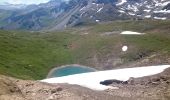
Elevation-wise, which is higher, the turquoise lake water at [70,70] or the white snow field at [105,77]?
the white snow field at [105,77]

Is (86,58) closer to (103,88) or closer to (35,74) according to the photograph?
(35,74)

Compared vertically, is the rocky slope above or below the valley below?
above

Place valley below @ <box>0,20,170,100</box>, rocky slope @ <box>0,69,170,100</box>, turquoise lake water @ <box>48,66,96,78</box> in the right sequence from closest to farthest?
rocky slope @ <box>0,69,170,100</box>, valley below @ <box>0,20,170,100</box>, turquoise lake water @ <box>48,66,96,78</box>

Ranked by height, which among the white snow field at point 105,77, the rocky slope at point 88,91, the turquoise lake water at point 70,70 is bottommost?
the turquoise lake water at point 70,70

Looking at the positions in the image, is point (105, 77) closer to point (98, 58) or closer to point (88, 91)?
point (88, 91)

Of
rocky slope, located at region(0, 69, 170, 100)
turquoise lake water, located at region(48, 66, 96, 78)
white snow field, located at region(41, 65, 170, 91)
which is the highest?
rocky slope, located at region(0, 69, 170, 100)

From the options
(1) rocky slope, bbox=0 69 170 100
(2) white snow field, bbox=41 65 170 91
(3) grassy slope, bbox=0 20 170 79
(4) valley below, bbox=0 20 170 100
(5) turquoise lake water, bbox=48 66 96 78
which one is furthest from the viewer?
(3) grassy slope, bbox=0 20 170 79

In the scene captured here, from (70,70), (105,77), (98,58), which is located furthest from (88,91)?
(98,58)

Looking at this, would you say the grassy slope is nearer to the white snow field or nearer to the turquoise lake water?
the turquoise lake water

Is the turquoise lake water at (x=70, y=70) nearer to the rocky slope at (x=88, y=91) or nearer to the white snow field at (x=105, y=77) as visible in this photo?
the white snow field at (x=105, y=77)

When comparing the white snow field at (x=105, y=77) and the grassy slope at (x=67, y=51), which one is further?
the grassy slope at (x=67, y=51)

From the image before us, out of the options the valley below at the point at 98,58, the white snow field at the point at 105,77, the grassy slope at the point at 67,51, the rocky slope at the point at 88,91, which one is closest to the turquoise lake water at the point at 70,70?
the valley below at the point at 98,58

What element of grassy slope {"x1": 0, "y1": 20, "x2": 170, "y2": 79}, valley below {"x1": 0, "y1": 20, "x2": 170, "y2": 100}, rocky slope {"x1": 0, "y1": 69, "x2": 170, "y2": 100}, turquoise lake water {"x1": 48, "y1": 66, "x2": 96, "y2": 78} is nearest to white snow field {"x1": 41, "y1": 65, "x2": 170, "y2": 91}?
valley below {"x1": 0, "y1": 20, "x2": 170, "y2": 100}

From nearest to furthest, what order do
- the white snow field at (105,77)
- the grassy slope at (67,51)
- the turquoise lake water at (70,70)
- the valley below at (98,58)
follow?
the valley below at (98,58) → the white snow field at (105,77) → the turquoise lake water at (70,70) → the grassy slope at (67,51)
